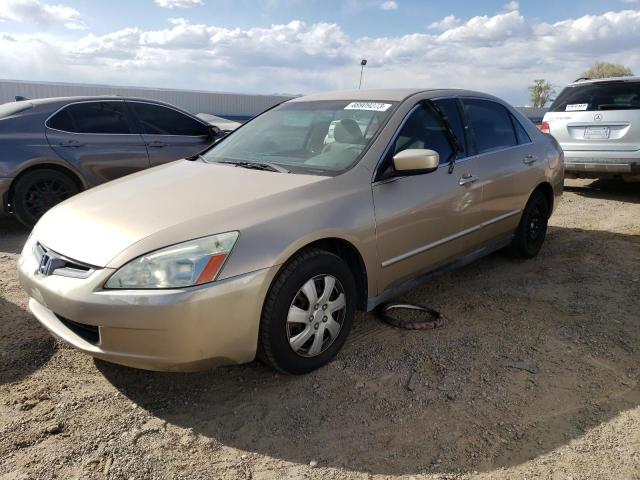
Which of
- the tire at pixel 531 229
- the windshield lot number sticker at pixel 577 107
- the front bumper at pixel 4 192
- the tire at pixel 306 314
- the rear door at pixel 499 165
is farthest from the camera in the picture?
the windshield lot number sticker at pixel 577 107

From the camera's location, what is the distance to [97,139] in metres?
6.18

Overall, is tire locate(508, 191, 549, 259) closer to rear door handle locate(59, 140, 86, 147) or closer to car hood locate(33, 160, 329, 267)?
car hood locate(33, 160, 329, 267)

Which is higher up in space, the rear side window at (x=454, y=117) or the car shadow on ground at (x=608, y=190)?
the rear side window at (x=454, y=117)

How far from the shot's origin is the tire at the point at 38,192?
5.71m

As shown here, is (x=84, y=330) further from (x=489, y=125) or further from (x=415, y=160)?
(x=489, y=125)

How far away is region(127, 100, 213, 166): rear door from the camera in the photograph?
6.55 metres

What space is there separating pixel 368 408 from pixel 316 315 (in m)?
0.56

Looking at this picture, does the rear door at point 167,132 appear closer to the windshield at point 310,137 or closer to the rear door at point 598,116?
the windshield at point 310,137

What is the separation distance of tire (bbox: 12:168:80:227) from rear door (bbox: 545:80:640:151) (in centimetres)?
692

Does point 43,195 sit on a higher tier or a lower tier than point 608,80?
lower

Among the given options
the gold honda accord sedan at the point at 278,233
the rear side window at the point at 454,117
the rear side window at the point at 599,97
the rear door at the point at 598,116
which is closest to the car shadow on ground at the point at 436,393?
the gold honda accord sedan at the point at 278,233

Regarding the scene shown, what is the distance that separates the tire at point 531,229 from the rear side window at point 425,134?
1.44 meters

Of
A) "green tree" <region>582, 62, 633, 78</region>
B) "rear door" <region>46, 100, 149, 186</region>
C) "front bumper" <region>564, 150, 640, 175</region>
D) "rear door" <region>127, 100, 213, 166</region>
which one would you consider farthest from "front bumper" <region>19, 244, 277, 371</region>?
"green tree" <region>582, 62, 633, 78</region>

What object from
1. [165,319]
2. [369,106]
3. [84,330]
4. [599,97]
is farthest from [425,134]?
[599,97]
